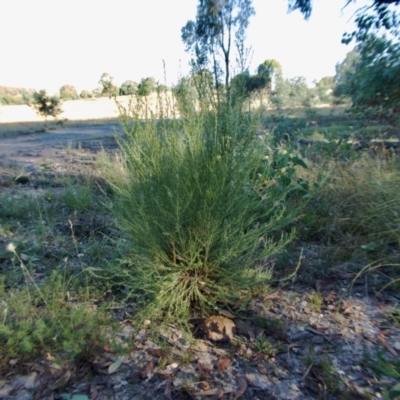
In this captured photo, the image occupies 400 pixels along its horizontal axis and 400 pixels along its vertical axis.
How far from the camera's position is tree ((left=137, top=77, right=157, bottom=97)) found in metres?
2.32

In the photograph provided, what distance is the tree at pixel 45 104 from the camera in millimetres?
20453

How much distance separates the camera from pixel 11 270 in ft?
9.55

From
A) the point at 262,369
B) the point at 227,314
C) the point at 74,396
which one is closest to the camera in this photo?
the point at 74,396

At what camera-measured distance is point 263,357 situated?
6.39ft

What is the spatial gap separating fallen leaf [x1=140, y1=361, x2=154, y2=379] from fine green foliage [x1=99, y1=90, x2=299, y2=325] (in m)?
0.30

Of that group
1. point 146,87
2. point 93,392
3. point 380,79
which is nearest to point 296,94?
point 380,79

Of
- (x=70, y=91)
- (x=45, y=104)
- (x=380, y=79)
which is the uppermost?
(x=380, y=79)

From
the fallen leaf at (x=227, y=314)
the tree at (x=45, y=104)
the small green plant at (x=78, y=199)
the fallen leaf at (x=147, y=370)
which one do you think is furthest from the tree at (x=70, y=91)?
the fallen leaf at (x=147, y=370)

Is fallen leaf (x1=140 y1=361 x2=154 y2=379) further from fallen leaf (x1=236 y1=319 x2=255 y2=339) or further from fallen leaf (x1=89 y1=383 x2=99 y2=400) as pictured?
fallen leaf (x1=236 y1=319 x2=255 y2=339)

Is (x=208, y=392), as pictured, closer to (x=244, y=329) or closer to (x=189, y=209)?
(x=244, y=329)

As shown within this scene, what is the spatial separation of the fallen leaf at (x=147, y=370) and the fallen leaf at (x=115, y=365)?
139mm

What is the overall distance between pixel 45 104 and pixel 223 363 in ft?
73.1

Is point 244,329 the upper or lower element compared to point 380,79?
lower

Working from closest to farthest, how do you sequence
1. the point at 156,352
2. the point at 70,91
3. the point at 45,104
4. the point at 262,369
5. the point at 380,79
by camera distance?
the point at 262,369, the point at 156,352, the point at 380,79, the point at 45,104, the point at 70,91
